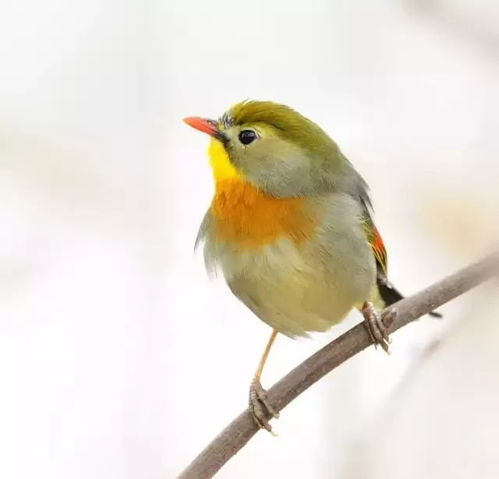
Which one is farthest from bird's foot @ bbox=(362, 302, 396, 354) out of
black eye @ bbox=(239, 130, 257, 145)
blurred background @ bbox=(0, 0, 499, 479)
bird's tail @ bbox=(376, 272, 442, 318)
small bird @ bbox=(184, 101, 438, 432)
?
blurred background @ bbox=(0, 0, 499, 479)

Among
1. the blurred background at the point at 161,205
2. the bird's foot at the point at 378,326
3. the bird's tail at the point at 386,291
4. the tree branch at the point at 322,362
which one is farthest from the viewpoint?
→ the blurred background at the point at 161,205

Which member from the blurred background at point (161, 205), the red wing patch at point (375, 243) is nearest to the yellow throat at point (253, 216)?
the red wing patch at point (375, 243)

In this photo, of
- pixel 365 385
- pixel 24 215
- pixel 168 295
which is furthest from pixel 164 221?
pixel 365 385

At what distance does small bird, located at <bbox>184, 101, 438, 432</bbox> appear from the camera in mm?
1044

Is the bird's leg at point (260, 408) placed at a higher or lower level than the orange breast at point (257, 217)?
lower

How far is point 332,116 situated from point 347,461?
689mm

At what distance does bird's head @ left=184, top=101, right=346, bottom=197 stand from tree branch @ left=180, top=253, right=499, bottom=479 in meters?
0.20

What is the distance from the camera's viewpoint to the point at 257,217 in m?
1.05

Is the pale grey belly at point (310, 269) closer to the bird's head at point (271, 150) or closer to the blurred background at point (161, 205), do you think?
the bird's head at point (271, 150)

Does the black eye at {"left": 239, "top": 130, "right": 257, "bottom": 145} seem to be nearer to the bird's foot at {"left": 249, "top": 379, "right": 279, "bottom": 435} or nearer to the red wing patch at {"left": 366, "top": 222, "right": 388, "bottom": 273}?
the red wing patch at {"left": 366, "top": 222, "right": 388, "bottom": 273}

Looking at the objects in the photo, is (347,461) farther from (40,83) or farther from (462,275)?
(40,83)

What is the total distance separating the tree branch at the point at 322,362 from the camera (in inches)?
35.1

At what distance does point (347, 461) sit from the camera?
1.48 metres

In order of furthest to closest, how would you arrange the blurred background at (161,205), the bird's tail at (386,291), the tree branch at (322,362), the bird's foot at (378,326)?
the blurred background at (161,205), the bird's tail at (386,291), the bird's foot at (378,326), the tree branch at (322,362)
